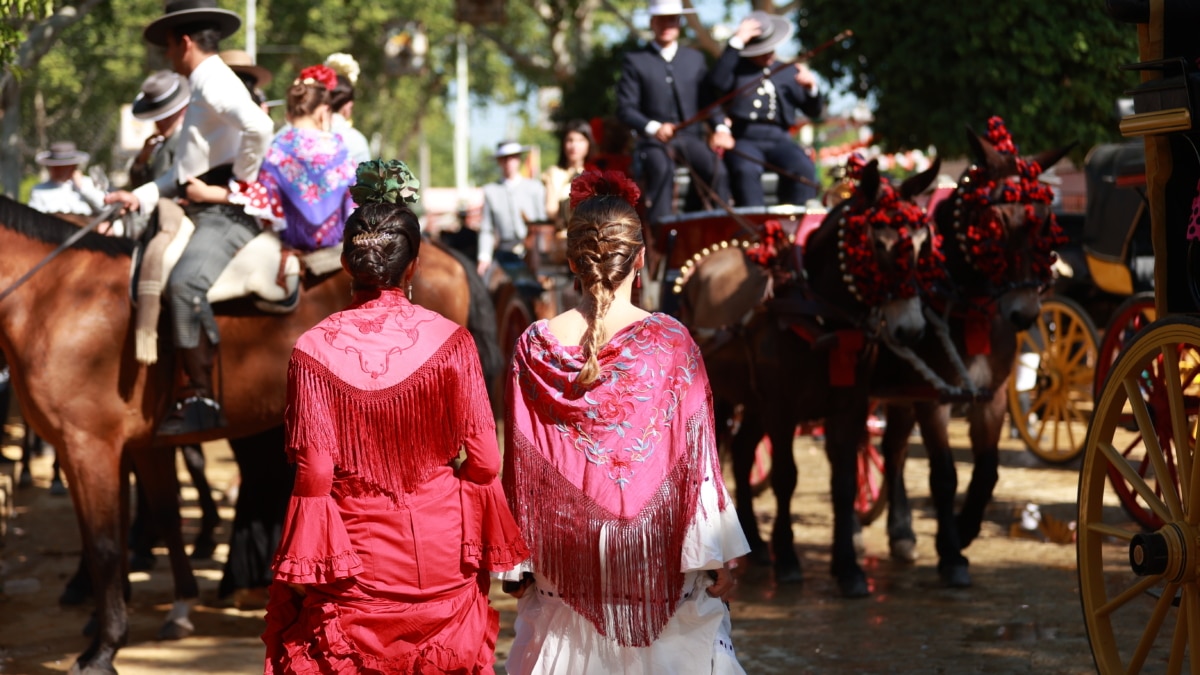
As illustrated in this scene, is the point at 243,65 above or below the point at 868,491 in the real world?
above

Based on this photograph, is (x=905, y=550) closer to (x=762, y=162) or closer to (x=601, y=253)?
(x=762, y=162)

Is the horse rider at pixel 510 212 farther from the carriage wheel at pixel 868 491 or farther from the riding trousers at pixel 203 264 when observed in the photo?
the riding trousers at pixel 203 264

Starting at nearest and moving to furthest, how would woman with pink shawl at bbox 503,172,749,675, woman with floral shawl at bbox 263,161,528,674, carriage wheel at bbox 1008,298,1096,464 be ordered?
woman with floral shawl at bbox 263,161,528,674 → woman with pink shawl at bbox 503,172,749,675 → carriage wheel at bbox 1008,298,1096,464

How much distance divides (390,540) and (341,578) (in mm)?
170

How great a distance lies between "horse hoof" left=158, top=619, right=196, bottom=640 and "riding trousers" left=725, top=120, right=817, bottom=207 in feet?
14.3

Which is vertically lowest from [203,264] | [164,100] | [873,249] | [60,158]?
[60,158]

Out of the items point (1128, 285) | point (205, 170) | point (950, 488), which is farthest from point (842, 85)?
point (205, 170)

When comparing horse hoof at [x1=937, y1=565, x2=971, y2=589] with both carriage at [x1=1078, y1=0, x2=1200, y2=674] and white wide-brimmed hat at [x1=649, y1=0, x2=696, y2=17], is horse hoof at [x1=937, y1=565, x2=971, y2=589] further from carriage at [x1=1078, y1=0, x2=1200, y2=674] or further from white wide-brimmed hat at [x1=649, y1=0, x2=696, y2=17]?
white wide-brimmed hat at [x1=649, y1=0, x2=696, y2=17]

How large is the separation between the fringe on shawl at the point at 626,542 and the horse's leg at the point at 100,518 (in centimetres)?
304

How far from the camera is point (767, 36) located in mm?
9750

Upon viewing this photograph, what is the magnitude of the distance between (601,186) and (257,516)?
13.4 ft

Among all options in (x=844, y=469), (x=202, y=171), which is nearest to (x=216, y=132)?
(x=202, y=171)

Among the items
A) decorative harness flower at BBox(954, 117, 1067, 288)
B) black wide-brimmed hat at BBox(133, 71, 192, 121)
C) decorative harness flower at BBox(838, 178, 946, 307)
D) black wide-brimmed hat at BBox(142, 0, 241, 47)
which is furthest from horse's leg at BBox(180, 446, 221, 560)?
decorative harness flower at BBox(954, 117, 1067, 288)

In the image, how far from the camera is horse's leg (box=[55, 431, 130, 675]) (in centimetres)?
646
